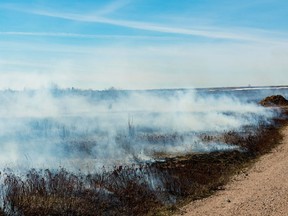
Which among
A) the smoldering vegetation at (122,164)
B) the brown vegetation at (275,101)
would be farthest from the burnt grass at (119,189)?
the brown vegetation at (275,101)

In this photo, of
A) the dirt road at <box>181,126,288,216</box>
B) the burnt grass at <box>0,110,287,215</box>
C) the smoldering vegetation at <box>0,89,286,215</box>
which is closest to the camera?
the dirt road at <box>181,126,288,216</box>

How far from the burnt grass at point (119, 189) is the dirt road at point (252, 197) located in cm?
72

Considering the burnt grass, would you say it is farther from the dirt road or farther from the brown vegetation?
the brown vegetation

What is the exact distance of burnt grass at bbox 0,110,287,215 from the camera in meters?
16.8

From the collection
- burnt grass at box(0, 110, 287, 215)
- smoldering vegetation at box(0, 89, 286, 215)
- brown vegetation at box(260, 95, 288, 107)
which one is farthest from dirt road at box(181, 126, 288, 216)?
brown vegetation at box(260, 95, 288, 107)

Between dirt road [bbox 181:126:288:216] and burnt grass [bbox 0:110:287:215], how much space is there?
2.37 feet

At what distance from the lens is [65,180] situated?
19.1 metres

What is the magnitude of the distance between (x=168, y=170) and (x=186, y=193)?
13.8ft

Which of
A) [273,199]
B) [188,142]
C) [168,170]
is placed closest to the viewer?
[273,199]

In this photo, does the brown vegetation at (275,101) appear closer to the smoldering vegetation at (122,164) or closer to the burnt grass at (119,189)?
the smoldering vegetation at (122,164)

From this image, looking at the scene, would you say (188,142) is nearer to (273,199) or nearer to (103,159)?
(103,159)

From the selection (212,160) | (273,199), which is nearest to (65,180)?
(273,199)

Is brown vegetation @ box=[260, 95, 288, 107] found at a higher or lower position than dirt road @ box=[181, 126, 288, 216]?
higher

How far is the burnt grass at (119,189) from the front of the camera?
16.8 meters
